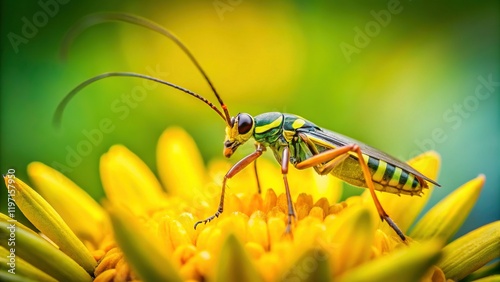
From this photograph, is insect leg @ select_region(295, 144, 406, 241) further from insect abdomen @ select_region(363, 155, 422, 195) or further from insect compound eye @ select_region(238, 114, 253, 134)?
insect compound eye @ select_region(238, 114, 253, 134)

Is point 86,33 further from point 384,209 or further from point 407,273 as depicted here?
point 407,273

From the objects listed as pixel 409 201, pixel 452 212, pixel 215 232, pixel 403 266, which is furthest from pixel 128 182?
pixel 403 266

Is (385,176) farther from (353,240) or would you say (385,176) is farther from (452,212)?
(353,240)

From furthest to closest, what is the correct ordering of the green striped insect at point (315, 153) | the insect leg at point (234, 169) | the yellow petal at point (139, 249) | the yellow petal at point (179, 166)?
the yellow petal at point (179, 166), the green striped insect at point (315, 153), the insect leg at point (234, 169), the yellow petal at point (139, 249)

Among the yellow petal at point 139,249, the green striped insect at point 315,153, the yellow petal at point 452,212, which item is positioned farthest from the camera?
the green striped insect at point 315,153

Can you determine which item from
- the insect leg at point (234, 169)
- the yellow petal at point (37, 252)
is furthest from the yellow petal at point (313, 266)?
the yellow petal at point (37, 252)

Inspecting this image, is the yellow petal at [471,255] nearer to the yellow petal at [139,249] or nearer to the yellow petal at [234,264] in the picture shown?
the yellow petal at [234,264]
